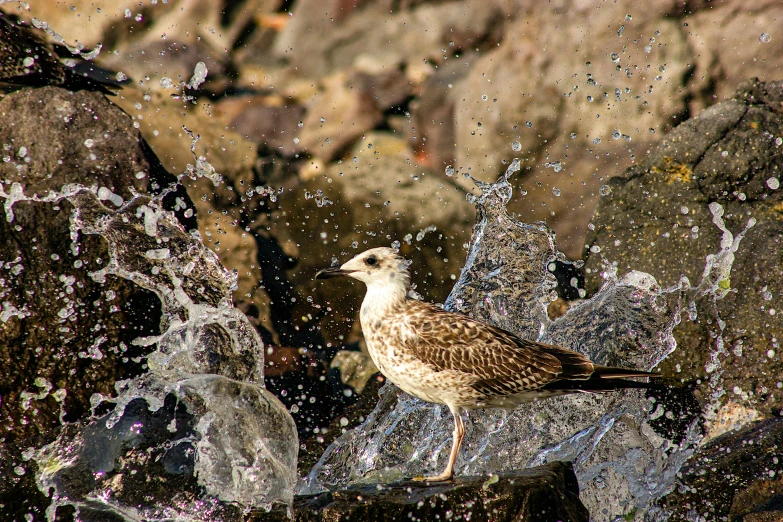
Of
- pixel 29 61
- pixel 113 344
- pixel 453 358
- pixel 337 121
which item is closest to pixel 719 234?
pixel 453 358

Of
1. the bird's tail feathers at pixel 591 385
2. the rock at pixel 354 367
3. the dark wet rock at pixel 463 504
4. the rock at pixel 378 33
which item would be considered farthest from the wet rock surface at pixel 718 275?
the rock at pixel 378 33

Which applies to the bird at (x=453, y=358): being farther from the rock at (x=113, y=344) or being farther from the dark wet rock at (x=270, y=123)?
the dark wet rock at (x=270, y=123)

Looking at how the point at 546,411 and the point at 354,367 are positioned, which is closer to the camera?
the point at 546,411

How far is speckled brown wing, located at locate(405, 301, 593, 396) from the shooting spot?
16.8 ft

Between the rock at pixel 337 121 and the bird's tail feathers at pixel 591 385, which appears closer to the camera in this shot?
the bird's tail feathers at pixel 591 385

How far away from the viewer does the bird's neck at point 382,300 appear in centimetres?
533

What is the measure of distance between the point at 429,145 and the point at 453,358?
8.26 meters

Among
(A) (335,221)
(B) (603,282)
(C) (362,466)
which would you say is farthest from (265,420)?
(A) (335,221)

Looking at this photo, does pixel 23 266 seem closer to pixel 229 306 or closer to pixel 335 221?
pixel 229 306

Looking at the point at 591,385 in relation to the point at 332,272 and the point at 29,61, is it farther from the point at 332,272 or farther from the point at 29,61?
the point at 29,61

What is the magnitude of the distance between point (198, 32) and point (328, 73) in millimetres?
2740

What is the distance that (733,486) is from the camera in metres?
5.15

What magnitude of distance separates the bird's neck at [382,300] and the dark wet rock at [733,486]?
2.13m

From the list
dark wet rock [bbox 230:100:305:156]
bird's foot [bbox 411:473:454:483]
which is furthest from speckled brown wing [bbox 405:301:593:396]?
dark wet rock [bbox 230:100:305:156]
